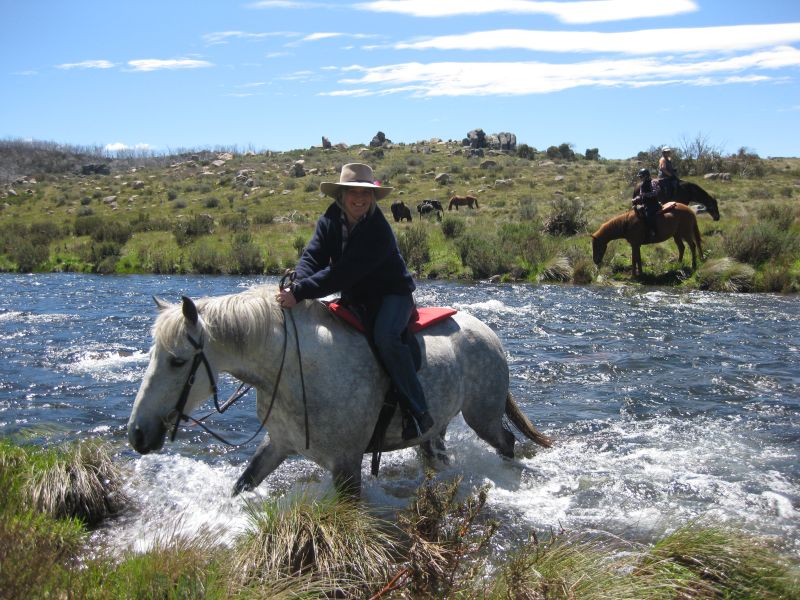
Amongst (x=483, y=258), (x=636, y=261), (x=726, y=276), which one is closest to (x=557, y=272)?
(x=636, y=261)

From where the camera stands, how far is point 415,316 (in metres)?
6.01

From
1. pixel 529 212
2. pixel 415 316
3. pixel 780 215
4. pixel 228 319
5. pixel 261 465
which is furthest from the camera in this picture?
pixel 529 212

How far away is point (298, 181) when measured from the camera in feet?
192

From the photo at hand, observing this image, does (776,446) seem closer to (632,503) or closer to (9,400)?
(632,503)

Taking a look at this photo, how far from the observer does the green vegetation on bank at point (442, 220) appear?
829 inches

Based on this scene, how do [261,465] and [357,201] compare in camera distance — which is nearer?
[357,201]

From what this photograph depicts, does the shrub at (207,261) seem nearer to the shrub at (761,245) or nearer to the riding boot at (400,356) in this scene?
the shrub at (761,245)

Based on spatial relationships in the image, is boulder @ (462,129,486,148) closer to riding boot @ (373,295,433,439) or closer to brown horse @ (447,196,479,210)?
brown horse @ (447,196,479,210)

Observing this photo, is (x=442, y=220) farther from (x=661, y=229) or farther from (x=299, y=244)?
(x=661, y=229)

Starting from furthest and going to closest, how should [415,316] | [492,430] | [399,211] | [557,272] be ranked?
1. [399,211]
2. [557,272]
3. [492,430]
4. [415,316]

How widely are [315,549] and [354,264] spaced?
1954mm

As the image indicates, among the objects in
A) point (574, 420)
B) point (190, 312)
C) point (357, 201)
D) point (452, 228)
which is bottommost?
point (574, 420)

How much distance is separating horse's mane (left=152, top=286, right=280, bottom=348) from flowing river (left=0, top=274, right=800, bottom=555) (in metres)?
1.24

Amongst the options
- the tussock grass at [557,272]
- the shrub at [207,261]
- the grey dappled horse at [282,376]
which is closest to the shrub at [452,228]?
the tussock grass at [557,272]
